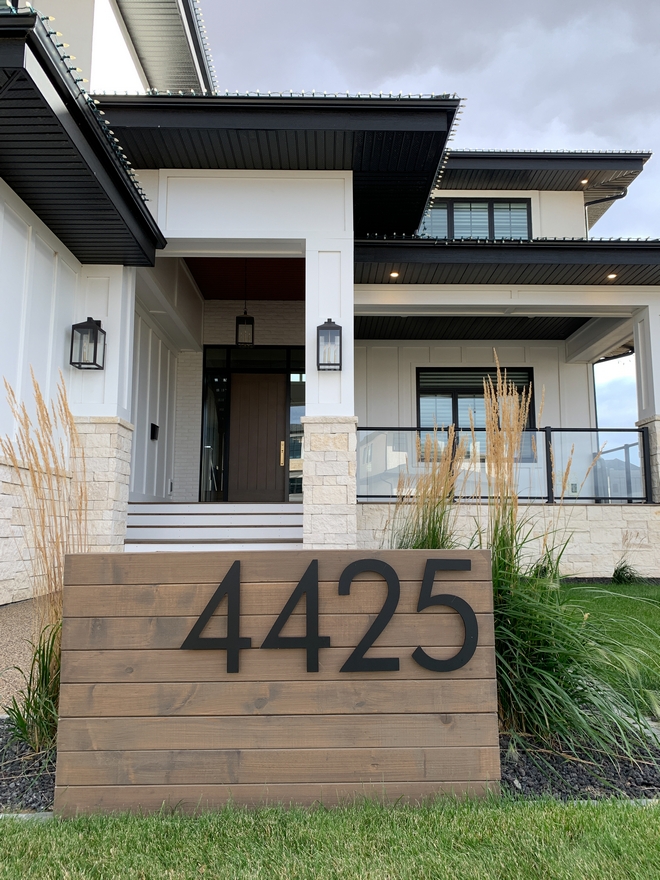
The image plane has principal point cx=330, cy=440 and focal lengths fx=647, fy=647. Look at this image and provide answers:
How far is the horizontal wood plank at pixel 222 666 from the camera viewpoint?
1.91 metres

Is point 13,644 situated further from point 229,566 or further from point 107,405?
point 107,405

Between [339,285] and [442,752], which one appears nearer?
[442,752]

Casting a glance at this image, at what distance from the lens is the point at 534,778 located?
2.12 meters

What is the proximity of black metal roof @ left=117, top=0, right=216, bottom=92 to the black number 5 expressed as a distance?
8.31m

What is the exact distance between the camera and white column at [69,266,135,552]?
20.0ft

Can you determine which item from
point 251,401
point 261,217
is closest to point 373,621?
point 261,217

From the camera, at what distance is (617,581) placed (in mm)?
7602

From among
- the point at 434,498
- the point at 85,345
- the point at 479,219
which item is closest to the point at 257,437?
the point at 85,345

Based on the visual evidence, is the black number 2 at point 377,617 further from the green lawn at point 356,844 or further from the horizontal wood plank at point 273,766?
the green lawn at point 356,844

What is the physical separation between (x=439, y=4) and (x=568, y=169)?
408 inches

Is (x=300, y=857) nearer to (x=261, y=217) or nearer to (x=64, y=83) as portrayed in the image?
(x=64, y=83)

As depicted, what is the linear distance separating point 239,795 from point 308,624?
51 centimetres

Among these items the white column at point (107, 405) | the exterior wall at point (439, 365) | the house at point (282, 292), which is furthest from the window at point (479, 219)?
the white column at point (107, 405)

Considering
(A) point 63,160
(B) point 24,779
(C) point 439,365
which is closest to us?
(B) point 24,779
